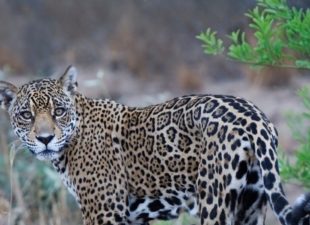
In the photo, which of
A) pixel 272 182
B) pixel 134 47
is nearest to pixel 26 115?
pixel 272 182

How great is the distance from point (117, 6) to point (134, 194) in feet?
70.0

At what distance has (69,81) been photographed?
38.1 feet

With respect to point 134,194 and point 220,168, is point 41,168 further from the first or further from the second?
point 220,168

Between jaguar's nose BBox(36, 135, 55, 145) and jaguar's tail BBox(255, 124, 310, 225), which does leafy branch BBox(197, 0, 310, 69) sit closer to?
jaguar's nose BBox(36, 135, 55, 145)

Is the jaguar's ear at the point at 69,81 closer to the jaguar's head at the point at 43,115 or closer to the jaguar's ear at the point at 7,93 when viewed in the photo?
the jaguar's head at the point at 43,115

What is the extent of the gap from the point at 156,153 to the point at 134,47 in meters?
20.6

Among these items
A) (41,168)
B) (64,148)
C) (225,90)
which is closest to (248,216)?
(64,148)

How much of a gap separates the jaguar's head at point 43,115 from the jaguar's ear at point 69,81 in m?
0.01

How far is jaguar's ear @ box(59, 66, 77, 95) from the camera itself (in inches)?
455

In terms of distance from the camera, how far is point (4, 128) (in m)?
19.2

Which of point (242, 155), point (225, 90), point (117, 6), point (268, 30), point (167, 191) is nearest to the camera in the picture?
point (242, 155)

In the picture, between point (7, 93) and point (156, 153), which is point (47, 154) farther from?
point (156, 153)

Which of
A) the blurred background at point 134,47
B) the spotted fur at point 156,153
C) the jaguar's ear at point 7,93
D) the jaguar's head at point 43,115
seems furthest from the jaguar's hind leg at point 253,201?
the blurred background at point 134,47

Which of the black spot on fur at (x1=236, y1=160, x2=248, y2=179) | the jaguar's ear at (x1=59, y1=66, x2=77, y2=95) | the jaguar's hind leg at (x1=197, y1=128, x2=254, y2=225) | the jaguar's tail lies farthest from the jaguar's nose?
the jaguar's tail
